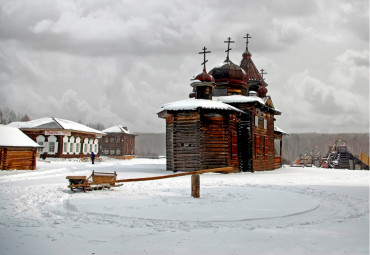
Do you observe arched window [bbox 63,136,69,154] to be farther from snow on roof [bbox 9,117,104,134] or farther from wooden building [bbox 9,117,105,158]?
snow on roof [bbox 9,117,104,134]

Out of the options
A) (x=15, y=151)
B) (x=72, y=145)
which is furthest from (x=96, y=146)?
(x=15, y=151)

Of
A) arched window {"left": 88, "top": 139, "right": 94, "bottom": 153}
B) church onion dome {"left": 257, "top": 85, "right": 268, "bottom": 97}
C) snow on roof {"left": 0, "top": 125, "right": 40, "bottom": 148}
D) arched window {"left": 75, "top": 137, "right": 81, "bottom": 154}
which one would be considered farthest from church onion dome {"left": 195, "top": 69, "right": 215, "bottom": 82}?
arched window {"left": 88, "top": 139, "right": 94, "bottom": 153}

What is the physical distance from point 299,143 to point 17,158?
132 meters

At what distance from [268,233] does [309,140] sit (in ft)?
496

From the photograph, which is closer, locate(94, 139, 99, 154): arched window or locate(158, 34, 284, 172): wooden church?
locate(158, 34, 284, 172): wooden church

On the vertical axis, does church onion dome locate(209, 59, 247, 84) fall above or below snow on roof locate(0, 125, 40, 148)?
above

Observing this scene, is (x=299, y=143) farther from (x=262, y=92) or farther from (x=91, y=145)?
(x=262, y=92)

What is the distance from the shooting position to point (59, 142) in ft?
135

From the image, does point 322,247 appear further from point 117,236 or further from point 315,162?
point 315,162

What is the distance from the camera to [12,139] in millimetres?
25469

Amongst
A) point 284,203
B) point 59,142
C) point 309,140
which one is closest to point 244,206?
point 284,203

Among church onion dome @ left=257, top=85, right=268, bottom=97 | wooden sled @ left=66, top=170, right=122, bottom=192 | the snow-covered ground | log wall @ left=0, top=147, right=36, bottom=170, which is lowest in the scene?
the snow-covered ground

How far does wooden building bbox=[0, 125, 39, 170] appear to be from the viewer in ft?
79.8

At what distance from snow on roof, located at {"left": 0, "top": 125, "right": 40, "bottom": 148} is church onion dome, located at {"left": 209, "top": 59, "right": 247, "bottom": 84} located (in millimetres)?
15316
